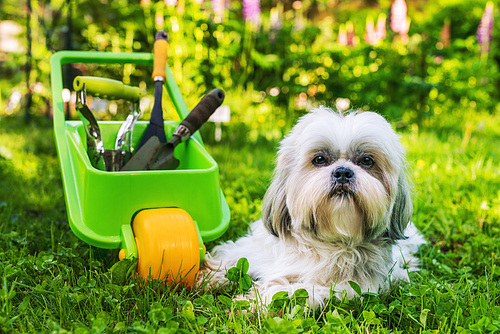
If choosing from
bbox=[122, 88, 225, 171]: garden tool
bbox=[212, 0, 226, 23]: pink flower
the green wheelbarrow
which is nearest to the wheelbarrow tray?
the green wheelbarrow

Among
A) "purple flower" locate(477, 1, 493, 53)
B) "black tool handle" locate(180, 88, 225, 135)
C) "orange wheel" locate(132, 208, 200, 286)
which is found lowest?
"orange wheel" locate(132, 208, 200, 286)

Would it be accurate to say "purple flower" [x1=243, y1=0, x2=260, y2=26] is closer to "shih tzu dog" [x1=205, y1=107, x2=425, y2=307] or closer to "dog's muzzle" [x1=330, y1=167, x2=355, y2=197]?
"shih tzu dog" [x1=205, y1=107, x2=425, y2=307]

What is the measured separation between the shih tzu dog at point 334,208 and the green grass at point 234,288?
118 millimetres

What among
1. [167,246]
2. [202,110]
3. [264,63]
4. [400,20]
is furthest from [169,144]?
[400,20]

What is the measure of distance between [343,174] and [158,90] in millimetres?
1204

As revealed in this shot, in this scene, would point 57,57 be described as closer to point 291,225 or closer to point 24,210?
point 24,210

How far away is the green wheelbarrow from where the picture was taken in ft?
5.56

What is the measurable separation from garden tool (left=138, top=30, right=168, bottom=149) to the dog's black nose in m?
1.05

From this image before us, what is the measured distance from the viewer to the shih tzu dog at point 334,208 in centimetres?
164

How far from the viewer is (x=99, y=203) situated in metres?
1.73

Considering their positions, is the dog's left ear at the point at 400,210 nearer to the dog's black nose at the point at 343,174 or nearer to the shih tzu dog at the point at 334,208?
the shih tzu dog at the point at 334,208

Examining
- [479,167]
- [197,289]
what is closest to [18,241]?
[197,289]

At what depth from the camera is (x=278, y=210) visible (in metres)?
1.87

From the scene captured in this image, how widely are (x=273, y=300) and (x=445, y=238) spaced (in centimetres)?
128
